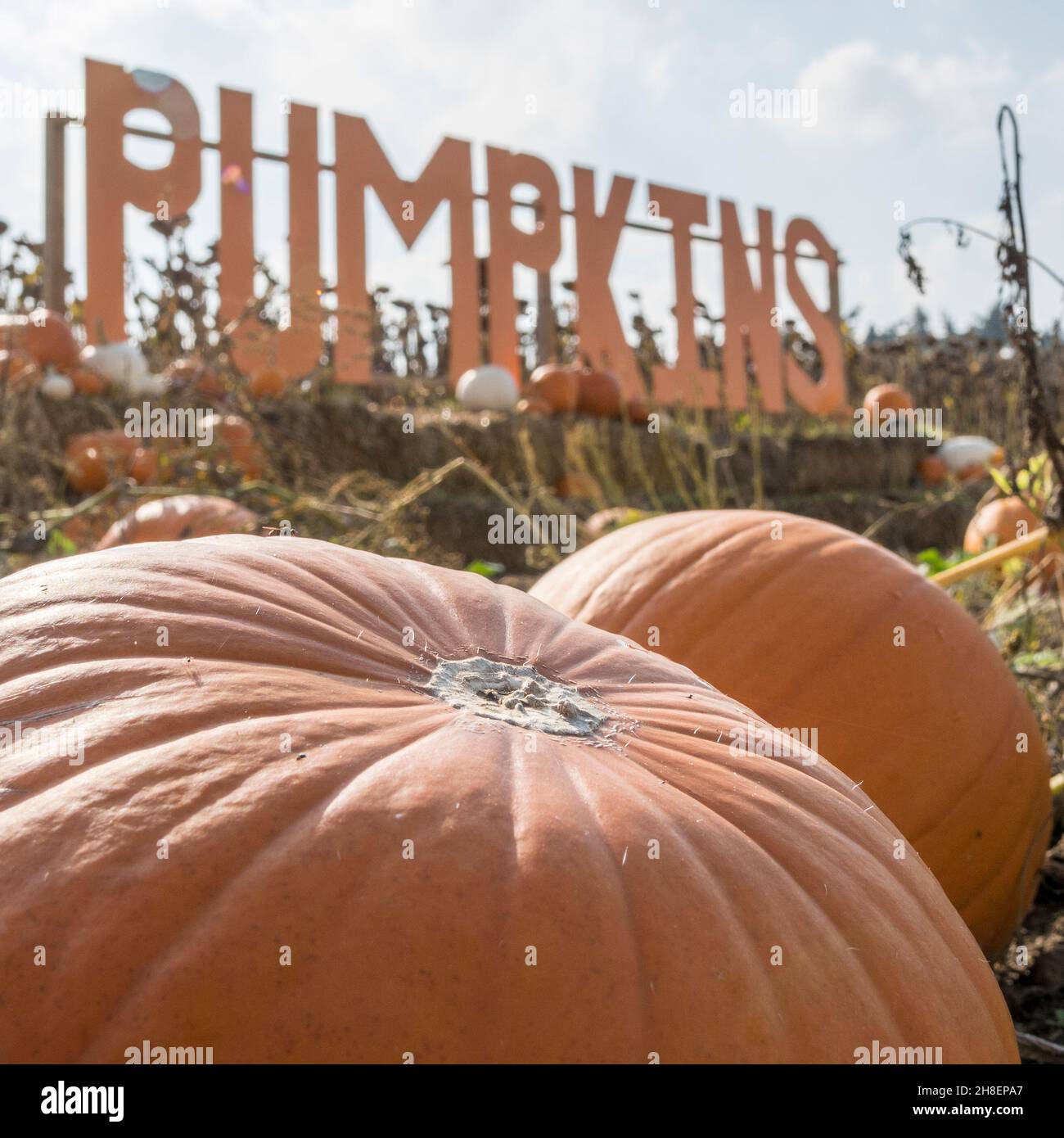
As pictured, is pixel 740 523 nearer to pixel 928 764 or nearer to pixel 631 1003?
pixel 928 764

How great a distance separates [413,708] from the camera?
3.51 ft

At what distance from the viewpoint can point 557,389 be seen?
953cm

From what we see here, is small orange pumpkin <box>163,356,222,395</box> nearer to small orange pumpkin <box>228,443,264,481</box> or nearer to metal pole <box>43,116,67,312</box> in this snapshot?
small orange pumpkin <box>228,443,264,481</box>

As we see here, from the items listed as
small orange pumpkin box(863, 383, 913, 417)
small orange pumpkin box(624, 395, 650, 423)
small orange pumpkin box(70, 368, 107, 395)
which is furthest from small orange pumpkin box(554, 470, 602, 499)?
small orange pumpkin box(863, 383, 913, 417)

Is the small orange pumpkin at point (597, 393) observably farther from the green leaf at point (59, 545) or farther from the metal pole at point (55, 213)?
the green leaf at point (59, 545)

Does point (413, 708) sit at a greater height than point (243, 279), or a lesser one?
lesser

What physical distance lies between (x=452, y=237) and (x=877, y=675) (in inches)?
339

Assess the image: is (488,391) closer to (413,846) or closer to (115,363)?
(115,363)

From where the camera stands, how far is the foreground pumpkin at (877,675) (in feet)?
6.09

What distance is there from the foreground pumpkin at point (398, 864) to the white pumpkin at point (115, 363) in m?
Answer: 6.74

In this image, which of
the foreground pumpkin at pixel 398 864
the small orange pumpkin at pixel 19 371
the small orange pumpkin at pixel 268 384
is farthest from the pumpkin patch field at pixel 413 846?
the small orange pumpkin at pixel 268 384

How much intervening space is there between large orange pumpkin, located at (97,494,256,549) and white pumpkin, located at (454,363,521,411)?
5.20m
